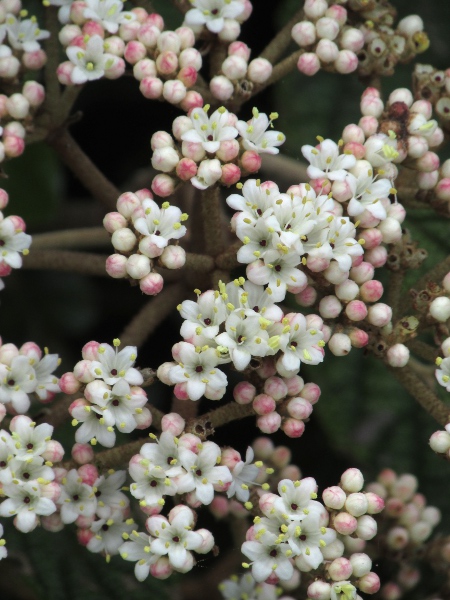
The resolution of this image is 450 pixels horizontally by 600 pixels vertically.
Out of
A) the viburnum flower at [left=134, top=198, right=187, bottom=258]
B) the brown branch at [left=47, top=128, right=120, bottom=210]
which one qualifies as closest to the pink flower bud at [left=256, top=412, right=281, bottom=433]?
the viburnum flower at [left=134, top=198, right=187, bottom=258]

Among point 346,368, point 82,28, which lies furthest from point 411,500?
point 82,28

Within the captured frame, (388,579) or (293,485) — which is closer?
(293,485)

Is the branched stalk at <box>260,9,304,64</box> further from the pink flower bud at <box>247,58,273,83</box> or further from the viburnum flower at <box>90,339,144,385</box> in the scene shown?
the viburnum flower at <box>90,339,144,385</box>

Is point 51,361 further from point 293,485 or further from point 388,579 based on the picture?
point 388,579

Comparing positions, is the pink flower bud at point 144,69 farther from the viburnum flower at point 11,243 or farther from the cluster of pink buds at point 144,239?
the viburnum flower at point 11,243

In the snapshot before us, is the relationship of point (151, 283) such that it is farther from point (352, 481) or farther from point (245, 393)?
point (352, 481)
